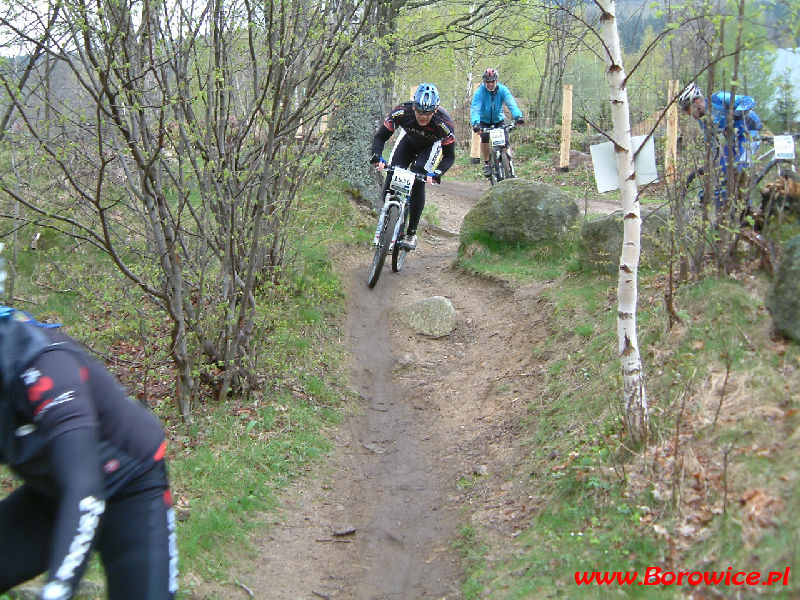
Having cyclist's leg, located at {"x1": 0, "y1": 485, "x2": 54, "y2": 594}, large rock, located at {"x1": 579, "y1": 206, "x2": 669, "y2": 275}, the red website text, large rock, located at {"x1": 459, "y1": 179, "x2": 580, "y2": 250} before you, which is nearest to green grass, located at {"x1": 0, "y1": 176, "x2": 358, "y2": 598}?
cyclist's leg, located at {"x1": 0, "y1": 485, "x2": 54, "y2": 594}

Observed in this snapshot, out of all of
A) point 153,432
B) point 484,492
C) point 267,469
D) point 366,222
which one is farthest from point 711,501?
point 366,222

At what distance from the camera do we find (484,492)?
17.5 feet

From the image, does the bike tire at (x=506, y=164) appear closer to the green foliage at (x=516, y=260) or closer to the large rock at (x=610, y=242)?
the green foliage at (x=516, y=260)

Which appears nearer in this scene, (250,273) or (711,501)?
(711,501)

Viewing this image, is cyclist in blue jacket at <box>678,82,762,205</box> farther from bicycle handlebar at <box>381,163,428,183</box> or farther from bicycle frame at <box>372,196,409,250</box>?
bicycle frame at <box>372,196,409,250</box>

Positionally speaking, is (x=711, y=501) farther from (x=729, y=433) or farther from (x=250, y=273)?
(x=250, y=273)

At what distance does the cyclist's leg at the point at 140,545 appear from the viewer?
7.90ft

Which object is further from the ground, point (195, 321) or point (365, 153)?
point (365, 153)

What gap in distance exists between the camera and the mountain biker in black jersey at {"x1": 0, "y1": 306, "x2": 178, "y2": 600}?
7.07 feet

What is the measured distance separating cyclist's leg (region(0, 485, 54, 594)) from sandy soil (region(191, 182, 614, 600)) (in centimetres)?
186

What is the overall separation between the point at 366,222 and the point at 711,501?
843 centimetres

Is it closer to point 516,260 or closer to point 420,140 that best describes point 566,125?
point 516,260

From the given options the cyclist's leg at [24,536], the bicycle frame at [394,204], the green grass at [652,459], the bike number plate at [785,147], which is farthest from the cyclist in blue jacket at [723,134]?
the cyclist's leg at [24,536]

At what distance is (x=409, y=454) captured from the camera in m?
6.21
